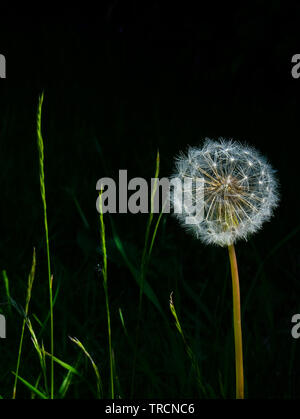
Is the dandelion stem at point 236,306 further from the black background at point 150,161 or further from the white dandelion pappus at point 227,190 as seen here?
the black background at point 150,161

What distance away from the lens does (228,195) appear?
1.16m

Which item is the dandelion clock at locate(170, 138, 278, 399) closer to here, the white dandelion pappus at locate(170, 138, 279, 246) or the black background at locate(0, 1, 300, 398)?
the white dandelion pappus at locate(170, 138, 279, 246)

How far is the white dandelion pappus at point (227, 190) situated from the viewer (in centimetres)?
117

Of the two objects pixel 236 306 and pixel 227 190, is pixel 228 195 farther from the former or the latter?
pixel 236 306

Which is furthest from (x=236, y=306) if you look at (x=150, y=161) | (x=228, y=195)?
(x=150, y=161)

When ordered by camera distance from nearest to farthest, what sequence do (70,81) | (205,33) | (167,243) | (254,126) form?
(167,243) < (254,126) < (205,33) < (70,81)

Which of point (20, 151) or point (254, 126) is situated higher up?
point (254, 126)

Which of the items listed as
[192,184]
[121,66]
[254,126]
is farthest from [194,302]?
[121,66]

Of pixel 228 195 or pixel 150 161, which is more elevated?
pixel 150 161

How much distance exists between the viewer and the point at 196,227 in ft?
4.18

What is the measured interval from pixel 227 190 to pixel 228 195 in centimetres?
1

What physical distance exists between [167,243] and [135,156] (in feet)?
2.80

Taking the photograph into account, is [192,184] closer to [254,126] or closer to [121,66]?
[254,126]

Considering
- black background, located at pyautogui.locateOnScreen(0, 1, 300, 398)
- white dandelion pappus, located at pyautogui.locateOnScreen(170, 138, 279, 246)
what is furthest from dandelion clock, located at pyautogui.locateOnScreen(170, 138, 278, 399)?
black background, located at pyautogui.locateOnScreen(0, 1, 300, 398)
